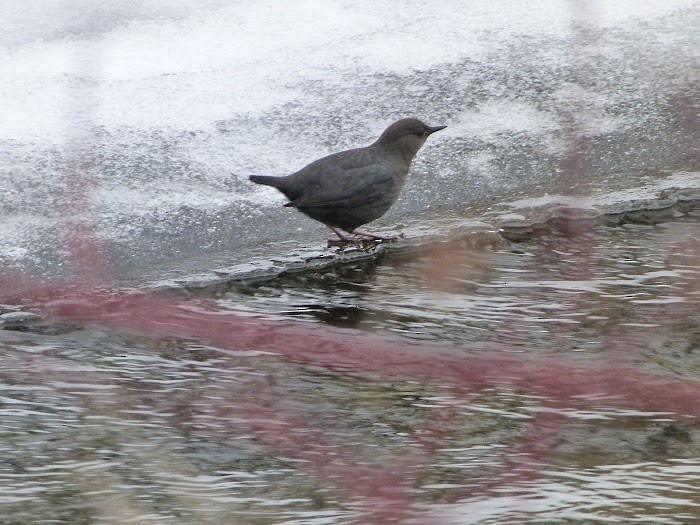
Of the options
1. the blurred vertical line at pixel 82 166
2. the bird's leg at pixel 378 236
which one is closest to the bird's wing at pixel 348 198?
the bird's leg at pixel 378 236

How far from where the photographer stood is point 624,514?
2.40m

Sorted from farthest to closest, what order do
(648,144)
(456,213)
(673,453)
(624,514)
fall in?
(648,144), (456,213), (673,453), (624,514)

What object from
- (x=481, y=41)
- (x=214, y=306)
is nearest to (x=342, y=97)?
(x=481, y=41)

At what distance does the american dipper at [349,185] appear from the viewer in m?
4.32

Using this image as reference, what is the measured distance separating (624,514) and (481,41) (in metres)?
3.69

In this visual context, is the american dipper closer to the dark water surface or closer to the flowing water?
the flowing water

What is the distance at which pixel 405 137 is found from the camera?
4.59 meters

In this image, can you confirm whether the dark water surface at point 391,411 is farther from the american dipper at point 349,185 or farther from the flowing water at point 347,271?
the american dipper at point 349,185

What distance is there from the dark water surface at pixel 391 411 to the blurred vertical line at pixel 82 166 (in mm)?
438

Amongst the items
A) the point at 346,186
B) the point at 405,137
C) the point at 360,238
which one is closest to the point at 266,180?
the point at 346,186

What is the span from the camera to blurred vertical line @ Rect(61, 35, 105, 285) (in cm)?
402

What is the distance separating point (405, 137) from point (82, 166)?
120cm

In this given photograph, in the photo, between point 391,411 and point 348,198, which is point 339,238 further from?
point 391,411

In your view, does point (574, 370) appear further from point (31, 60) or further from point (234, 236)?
point (31, 60)
